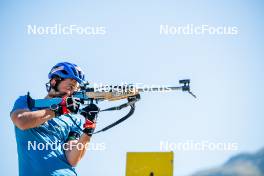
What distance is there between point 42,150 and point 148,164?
1368mm

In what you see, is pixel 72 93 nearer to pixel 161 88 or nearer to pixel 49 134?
pixel 49 134

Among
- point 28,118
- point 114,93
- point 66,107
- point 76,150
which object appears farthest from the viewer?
point 114,93

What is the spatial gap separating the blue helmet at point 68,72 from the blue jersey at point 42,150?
0.67 m

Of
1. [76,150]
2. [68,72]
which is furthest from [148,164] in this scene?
[68,72]

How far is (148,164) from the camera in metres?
5.97

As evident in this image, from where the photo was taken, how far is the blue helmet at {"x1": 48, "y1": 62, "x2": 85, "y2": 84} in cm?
670

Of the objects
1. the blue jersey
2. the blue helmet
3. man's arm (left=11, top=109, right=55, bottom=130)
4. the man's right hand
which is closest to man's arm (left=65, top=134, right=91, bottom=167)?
the blue jersey

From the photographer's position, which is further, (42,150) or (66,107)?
(66,107)

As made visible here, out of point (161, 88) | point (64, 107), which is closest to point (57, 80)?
point (64, 107)

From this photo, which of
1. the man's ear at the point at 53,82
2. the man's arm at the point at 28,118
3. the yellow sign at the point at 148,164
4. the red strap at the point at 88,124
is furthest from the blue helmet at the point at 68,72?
the yellow sign at the point at 148,164

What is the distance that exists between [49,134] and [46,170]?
586 millimetres

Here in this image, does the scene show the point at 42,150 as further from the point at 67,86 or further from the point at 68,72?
the point at 68,72

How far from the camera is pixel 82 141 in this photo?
254 inches

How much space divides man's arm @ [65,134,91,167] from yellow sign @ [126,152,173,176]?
2.48ft
